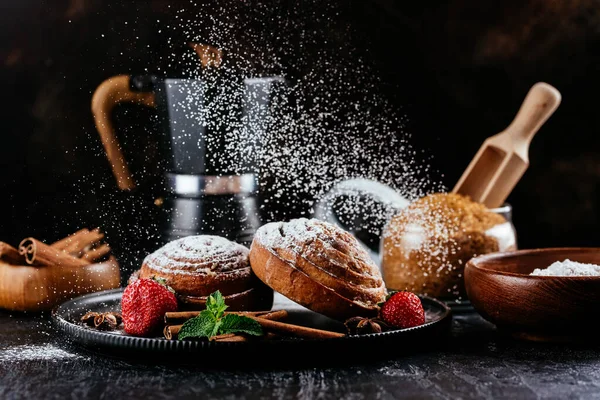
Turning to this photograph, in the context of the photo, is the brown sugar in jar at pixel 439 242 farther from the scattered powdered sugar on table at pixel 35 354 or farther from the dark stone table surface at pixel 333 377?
the scattered powdered sugar on table at pixel 35 354

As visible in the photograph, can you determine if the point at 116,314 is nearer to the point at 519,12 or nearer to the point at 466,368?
the point at 466,368

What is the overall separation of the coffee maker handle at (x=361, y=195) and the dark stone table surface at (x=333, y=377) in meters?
0.56

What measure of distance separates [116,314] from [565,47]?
1.23 metres

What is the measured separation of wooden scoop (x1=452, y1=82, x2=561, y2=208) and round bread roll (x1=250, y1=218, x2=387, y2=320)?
0.46 meters

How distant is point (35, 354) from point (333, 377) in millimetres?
401

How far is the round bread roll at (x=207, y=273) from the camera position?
3.66 ft

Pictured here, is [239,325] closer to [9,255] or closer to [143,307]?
[143,307]

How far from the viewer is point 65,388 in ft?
2.88

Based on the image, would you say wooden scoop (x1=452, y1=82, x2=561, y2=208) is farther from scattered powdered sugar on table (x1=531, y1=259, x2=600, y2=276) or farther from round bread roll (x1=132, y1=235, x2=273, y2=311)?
round bread roll (x1=132, y1=235, x2=273, y2=311)

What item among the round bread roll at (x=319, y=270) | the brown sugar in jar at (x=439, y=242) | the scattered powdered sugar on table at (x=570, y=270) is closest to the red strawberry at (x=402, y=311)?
the round bread roll at (x=319, y=270)

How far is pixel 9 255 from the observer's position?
1.32 meters

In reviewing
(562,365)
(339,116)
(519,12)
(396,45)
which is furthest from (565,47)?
(562,365)

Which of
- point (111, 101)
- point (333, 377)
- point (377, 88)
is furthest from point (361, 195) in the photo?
point (333, 377)

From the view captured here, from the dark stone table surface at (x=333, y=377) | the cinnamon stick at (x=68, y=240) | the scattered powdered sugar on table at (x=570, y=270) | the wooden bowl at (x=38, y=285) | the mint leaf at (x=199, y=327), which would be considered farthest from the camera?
the cinnamon stick at (x=68, y=240)
